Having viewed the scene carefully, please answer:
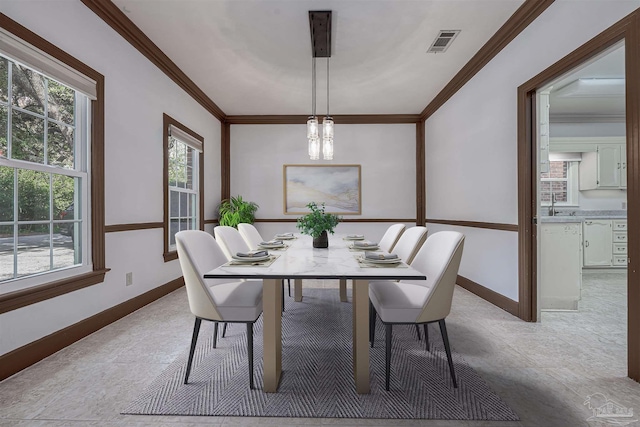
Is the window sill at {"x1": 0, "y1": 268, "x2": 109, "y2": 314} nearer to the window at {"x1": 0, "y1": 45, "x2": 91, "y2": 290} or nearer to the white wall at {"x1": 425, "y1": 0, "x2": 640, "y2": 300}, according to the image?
the window at {"x1": 0, "y1": 45, "x2": 91, "y2": 290}

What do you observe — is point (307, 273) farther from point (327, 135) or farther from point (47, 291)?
point (327, 135)

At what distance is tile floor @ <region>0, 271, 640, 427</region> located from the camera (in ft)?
4.93

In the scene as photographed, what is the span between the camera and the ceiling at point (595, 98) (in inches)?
145

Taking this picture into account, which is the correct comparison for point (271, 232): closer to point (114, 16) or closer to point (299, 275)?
point (114, 16)

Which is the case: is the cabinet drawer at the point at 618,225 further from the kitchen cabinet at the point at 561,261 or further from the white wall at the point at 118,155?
the white wall at the point at 118,155

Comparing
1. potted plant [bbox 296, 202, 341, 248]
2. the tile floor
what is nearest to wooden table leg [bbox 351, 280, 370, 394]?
the tile floor

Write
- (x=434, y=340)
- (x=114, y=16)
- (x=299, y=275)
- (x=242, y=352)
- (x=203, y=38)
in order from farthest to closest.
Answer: (x=203, y=38) < (x=114, y=16) < (x=434, y=340) < (x=242, y=352) < (x=299, y=275)

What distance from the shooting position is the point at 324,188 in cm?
587

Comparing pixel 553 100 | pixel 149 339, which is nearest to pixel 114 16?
pixel 149 339

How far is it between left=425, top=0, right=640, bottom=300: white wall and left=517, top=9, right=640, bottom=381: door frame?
9 cm

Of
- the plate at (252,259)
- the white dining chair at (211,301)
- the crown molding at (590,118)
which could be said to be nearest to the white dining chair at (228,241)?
the white dining chair at (211,301)

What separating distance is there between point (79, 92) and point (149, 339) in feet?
6.43

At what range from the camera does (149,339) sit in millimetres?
2438

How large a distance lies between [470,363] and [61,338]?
8.98 ft
